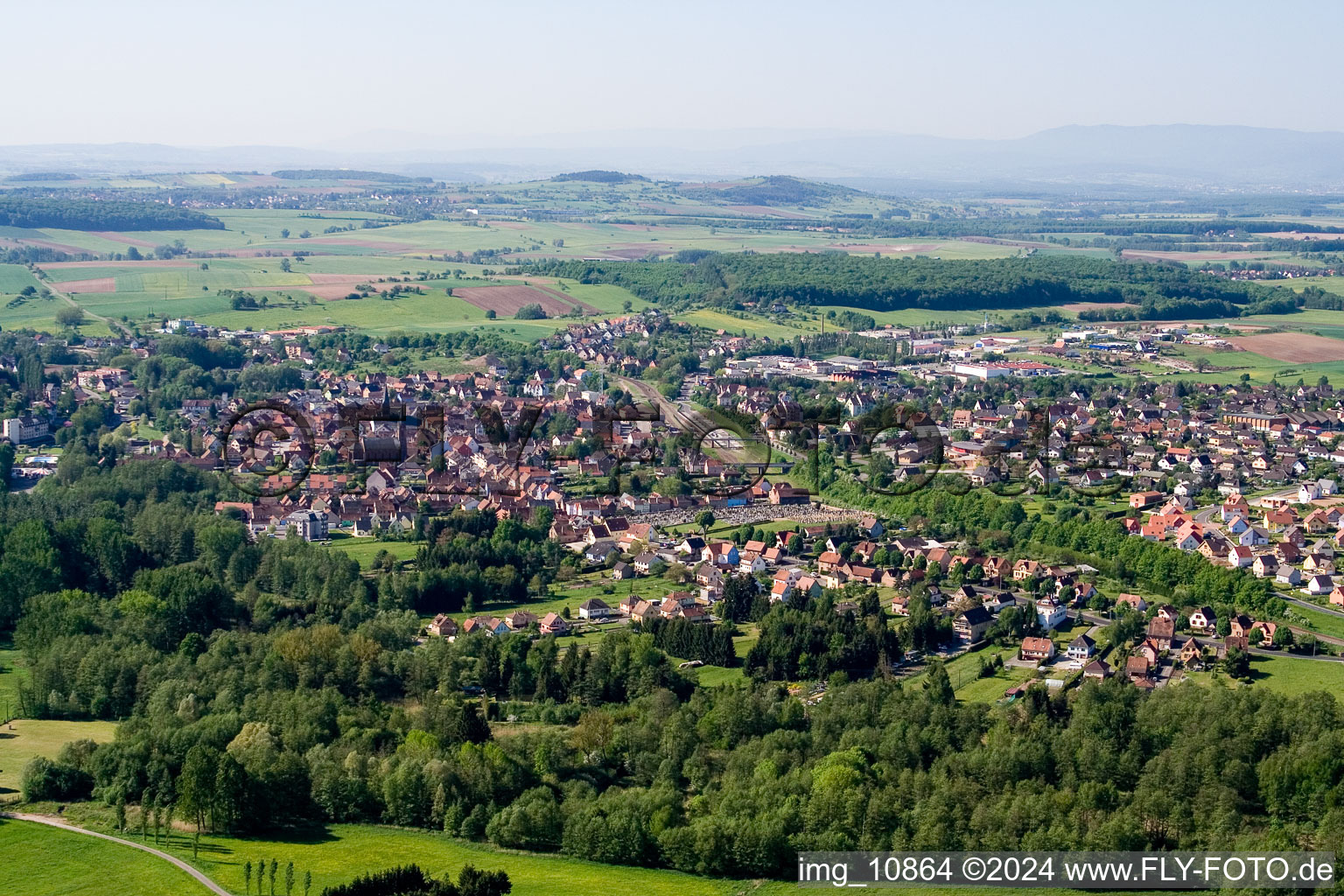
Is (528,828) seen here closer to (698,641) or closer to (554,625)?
(698,641)

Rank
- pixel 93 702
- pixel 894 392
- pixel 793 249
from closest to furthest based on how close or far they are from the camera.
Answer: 1. pixel 93 702
2. pixel 894 392
3. pixel 793 249

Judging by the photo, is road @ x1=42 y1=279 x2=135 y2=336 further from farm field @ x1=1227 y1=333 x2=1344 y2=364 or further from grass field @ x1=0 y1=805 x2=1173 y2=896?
grass field @ x1=0 y1=805 x2=1173 y2=896

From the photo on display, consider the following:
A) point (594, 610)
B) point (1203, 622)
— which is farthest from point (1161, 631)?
point (594, 610)

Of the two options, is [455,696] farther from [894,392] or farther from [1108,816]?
[894,392]

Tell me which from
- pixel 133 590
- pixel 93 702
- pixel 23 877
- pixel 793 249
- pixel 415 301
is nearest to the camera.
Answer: pixel 23 877

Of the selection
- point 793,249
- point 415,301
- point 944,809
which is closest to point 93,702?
point 944,809

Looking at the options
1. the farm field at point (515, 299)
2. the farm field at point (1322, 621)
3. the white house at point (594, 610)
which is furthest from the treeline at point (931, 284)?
the farm field at point (1322, 621)

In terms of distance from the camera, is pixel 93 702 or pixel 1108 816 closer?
pixel 1108 816
